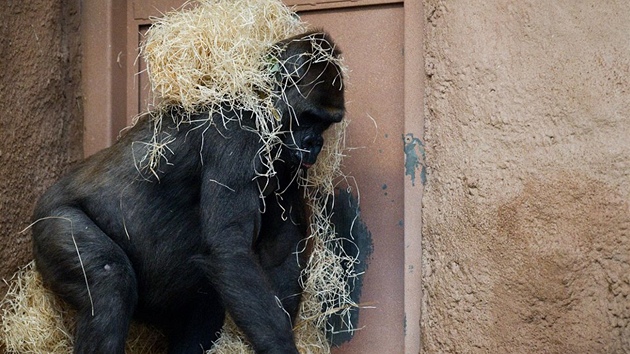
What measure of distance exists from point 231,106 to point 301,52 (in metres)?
0.38

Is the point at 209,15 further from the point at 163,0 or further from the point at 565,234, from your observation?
the point at 565,234

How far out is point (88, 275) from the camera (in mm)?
3223

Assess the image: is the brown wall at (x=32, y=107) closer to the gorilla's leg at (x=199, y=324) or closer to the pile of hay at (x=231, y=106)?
the pile of hay at (x=231, y=106)

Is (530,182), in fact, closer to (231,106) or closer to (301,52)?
(301,52)

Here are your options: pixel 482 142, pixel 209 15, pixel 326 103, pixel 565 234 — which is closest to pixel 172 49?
pixel 209 15

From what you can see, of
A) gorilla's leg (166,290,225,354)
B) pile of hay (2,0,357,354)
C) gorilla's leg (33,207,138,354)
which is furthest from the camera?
gorilla's leg (166,290,225,354)

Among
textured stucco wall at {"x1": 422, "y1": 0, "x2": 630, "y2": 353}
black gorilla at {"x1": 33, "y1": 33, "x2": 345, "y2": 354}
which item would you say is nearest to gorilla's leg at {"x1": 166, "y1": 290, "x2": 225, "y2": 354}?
black gorilla at {"x1": 33, "y1": 33, "x2": 345, "y2": 354}

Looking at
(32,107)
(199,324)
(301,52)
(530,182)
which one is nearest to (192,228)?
(199,324)

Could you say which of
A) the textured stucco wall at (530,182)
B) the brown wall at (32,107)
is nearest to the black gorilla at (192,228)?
Answer: the brown wall at (32,107)

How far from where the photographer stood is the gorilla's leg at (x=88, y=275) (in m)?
3.16

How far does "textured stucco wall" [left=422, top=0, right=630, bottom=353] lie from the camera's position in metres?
3.18

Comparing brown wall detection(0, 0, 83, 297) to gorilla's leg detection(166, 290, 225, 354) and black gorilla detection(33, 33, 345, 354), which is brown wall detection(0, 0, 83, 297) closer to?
black gorilla detection(33, 33, 345, 354)

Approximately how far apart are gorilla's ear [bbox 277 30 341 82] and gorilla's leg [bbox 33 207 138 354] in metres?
0.96

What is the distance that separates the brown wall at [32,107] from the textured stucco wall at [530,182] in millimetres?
1727
